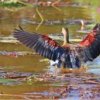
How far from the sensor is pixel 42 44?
39.6ft

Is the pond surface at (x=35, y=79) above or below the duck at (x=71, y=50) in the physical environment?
below

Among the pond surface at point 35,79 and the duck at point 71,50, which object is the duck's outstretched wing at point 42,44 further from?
the pond surface at point 35,79

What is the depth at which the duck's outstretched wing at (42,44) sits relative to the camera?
39.2ft

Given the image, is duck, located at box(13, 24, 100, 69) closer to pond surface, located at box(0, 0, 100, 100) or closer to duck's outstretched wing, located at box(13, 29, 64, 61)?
duck's outstretched wing, located at box(13, 29, 64, 61)

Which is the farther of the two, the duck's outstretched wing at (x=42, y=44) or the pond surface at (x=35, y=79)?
the duck's outstretched wing at (x=42, y=44)

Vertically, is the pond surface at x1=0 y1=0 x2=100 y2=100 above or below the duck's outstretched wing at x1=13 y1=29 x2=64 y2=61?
below

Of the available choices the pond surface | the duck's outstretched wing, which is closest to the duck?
the duck's outstretched wing

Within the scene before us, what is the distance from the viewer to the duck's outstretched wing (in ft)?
39.2

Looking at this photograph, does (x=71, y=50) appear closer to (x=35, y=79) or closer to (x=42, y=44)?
(x=42, y=44)

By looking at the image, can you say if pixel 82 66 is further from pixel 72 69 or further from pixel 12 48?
pixel 12 48

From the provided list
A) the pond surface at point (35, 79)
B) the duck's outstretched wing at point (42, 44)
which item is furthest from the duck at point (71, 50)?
the pond surface at point (35, 79)

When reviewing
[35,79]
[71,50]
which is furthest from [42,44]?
[35,79]

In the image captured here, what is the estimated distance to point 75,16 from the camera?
80.4ft

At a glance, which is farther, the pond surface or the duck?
the duck
